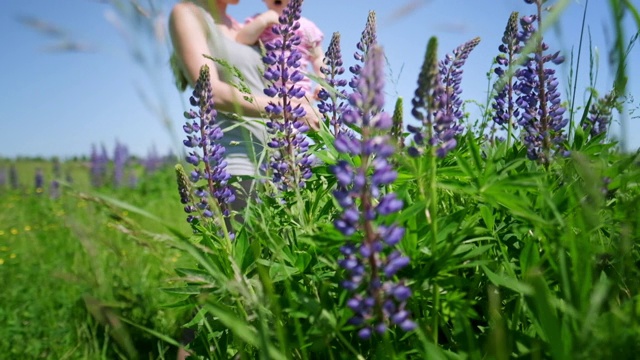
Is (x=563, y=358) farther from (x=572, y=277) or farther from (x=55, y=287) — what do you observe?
(x=55, y=287)

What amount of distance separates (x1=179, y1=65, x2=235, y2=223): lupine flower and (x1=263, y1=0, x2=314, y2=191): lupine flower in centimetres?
17

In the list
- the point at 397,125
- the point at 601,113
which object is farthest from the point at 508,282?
the point at 601,113

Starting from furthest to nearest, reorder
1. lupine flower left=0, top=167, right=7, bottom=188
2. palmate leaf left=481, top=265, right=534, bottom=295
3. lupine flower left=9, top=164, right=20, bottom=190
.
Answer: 1. lupine flower left=0, top=167, right=7, bottom=188
2. lupine flower left=9, top=164, right=20, bottom=190
3. palmate leaf left=481, top=265, right=534, bottom=295

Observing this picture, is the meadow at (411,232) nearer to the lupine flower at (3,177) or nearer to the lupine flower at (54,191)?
the lupine flower at (54,191)

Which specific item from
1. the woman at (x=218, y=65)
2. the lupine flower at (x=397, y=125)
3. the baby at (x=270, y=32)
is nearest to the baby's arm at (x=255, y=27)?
the baby at (x=270, y=32)

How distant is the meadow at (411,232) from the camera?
979 mm

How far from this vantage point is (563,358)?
0.93m

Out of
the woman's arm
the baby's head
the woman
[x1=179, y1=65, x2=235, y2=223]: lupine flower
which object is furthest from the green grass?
the baby's head

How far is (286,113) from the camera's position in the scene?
1863 millimetres

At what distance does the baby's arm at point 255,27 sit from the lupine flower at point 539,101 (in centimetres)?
192

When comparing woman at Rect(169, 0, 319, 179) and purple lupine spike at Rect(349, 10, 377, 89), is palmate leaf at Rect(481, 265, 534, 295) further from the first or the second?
woman at Rect(169, 0, 319, 179)

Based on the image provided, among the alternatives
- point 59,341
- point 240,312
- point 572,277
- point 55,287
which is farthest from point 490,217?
point 55,287

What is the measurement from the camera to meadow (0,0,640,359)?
98 centimetres

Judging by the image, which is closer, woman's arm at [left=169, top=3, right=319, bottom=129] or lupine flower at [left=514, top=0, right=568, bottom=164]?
lupine flower at [left=514, top=0, right=568, bottom=164]
